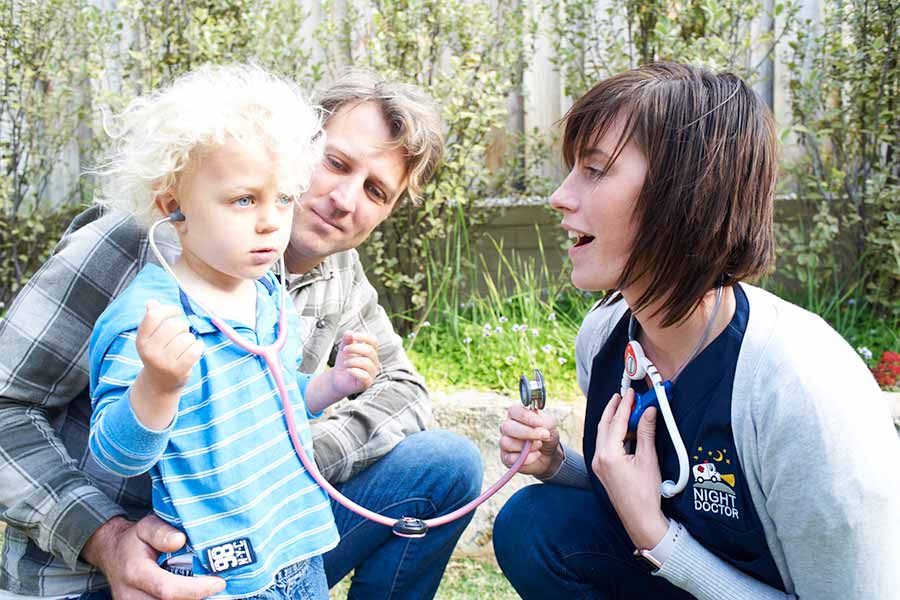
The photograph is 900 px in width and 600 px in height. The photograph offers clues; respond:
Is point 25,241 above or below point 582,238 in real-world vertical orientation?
below

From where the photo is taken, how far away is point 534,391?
2027 mm

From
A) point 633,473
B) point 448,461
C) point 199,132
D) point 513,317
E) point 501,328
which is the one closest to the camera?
point 199,132

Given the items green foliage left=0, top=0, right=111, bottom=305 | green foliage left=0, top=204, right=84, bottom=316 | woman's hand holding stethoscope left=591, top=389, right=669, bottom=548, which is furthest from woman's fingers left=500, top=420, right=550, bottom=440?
green foliage left=0, top=204, right=84, bottom=316

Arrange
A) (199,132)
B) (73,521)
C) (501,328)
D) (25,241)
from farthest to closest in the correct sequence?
(25,241)
(501,328)
(73,521)
(199,132)

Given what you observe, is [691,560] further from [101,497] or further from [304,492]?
[101,497]

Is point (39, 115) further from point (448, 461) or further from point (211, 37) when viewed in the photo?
point (448, 461)

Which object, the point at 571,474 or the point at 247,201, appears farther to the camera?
the point at 571,474

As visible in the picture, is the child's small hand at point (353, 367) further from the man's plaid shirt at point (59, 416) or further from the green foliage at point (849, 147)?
the green foliage at point (849, 147)

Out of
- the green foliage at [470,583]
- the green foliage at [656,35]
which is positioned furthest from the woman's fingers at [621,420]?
the green foliage at [656,35]

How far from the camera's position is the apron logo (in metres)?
1.88

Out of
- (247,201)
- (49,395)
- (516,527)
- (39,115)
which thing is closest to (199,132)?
(247,201)

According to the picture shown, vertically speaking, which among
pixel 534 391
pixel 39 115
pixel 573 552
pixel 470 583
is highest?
pixel 39 115

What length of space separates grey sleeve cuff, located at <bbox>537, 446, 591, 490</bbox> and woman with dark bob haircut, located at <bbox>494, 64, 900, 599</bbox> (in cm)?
31

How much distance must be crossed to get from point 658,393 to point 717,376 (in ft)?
0.42
